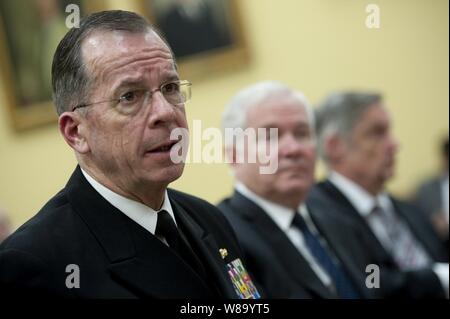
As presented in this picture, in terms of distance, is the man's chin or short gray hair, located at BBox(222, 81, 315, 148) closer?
the man's chin

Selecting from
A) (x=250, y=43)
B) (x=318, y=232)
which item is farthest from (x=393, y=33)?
(x=318, y=232)

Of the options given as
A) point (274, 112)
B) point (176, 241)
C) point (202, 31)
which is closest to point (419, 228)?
A: point (274, 112)

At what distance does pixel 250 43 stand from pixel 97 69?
451cm

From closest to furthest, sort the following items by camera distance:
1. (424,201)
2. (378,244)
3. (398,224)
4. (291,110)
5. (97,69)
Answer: (97,69) → (291,110) → (378,244) → (398,224) → (424,201)

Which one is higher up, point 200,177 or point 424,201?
point 200,177

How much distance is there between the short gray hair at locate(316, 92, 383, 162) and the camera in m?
4.88

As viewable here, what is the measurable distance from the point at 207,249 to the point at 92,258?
1.39ft

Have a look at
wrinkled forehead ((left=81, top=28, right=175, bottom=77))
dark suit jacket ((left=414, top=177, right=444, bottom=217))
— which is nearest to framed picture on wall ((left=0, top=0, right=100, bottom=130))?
dark suit jacket ((left=414, top=177, right=444, bottom=217))

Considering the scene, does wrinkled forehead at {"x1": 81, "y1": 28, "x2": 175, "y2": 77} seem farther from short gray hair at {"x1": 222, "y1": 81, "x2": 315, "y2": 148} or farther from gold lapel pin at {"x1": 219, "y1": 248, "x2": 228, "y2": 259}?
short gray hair at {"x1": 222, "y1": 81, "x2": 315, "y2": 148}

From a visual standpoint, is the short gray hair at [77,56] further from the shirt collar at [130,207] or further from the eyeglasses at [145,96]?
the shirt collar at [130,207]

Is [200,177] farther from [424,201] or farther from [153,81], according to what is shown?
[424,201]

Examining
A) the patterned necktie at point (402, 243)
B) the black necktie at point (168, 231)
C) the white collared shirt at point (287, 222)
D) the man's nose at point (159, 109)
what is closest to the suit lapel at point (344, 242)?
the white collared shirt at point (287, 222)

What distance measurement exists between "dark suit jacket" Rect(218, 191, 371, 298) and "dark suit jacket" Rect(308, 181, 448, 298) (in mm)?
407

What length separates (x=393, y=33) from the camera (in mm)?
6531
